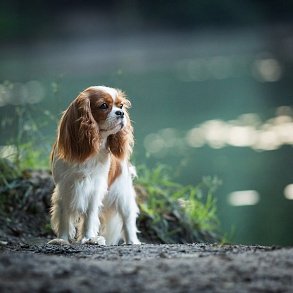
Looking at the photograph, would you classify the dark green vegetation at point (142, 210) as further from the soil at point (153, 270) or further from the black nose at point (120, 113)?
the soil at point (153, 270)

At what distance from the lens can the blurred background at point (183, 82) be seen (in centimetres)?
1007

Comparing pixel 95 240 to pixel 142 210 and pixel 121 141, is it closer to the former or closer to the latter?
pixel 121 141

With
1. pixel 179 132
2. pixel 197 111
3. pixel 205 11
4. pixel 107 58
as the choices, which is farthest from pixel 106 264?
pixel 205 11

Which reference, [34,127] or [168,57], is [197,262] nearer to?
[34,127]

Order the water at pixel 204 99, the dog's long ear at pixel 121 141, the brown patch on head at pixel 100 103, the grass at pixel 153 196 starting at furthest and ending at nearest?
the water at pixel 204 99 → the grass at pixel 153 196 → the dog's long ear at pixel 121 141 → the brown patch on head at pixel 100 103

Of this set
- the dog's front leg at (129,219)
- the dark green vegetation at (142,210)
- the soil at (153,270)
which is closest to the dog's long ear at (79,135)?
the dog's front leg at (129,219)

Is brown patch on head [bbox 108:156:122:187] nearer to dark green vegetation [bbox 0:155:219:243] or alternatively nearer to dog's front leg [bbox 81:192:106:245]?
dog's front leg [bbox 81:192:106:245]

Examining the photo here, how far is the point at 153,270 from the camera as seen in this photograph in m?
4.31

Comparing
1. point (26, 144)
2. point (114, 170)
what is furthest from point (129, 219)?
point (26, 144)

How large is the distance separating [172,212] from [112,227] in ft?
4.52

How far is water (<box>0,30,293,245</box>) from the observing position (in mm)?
10453

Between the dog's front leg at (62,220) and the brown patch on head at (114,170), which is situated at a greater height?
the brown patch on head at (114,170)

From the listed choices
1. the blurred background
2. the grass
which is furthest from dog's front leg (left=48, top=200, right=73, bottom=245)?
the blurred background

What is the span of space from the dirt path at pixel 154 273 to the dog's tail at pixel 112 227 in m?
2.08
